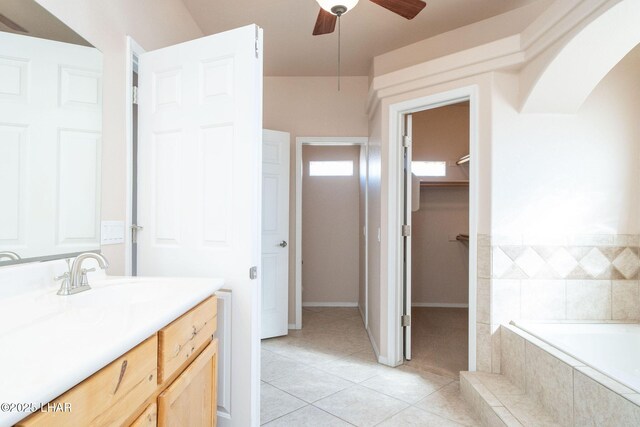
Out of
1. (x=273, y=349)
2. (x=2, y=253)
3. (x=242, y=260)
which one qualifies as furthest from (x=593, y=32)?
(x=273, y=349)

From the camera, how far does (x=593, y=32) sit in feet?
5.38

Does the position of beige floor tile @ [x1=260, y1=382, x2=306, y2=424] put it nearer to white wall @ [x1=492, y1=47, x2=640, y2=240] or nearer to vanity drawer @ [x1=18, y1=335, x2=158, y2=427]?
vanity drawer @ [x1=18, y1=335, x2=158, y2=427]

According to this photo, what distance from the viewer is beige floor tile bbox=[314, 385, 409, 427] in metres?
1.95

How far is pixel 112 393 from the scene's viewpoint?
713 millimetres

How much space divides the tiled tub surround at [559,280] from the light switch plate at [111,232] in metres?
2.16

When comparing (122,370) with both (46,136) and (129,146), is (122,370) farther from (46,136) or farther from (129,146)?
(129,146)

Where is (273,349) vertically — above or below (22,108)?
below

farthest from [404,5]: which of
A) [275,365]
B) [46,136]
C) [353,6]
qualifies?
[275,365]

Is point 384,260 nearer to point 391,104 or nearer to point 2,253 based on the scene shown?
point 391,104

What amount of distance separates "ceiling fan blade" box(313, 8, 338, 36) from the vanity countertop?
1590mm

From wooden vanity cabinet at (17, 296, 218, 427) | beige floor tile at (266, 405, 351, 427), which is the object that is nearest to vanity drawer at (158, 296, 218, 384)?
wooden vanity cabinet at (17, 296, 218, 427)

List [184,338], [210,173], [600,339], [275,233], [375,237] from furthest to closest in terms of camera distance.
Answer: [275,233]
[375,237]
[600,339]
[210,173]
[184,338]

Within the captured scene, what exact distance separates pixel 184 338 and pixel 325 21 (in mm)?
1829

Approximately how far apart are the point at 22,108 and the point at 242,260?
97 cm
